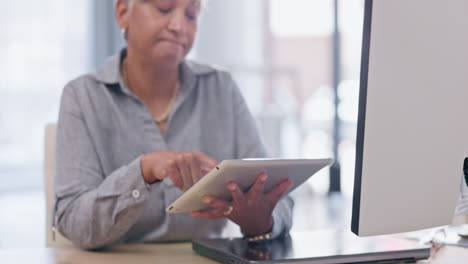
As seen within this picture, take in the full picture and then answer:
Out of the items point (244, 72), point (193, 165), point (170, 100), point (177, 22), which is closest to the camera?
point (193, 165)

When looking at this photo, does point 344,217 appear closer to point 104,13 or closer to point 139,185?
point 104,13

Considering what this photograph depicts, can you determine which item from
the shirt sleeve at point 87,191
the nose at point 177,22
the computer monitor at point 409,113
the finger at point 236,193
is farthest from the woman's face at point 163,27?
the computer monitor at point 409,113

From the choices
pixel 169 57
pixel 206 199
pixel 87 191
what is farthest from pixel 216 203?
pixel 169 57

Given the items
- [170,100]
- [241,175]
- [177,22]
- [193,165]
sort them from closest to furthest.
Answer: [241,175] → [193,165] → [177,22] → [170,100]

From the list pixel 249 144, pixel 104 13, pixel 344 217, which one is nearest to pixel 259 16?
pixel 104 13

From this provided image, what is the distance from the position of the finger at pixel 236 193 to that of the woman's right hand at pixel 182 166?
71 millimetres

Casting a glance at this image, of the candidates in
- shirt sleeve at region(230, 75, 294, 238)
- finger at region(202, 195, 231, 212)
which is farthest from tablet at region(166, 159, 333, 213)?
shirt sleeve at region(230, 75, 294, 238)

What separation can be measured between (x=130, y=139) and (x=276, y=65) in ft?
12.0

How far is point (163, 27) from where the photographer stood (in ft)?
5.14

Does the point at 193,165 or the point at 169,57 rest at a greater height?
the point at 169,57

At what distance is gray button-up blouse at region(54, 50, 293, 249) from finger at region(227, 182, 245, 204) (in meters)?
0.17

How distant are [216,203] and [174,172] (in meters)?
0.10

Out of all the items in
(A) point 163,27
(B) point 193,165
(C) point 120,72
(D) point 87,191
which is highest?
(A) point 163,27

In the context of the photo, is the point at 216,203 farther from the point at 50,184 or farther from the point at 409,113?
the point at 50,184
